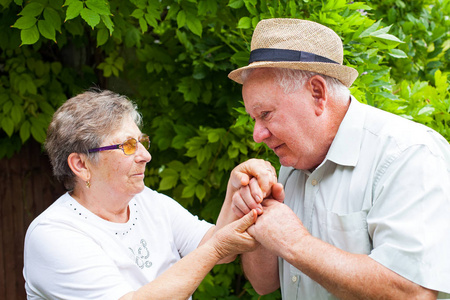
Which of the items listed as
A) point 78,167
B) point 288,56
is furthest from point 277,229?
point 78,167

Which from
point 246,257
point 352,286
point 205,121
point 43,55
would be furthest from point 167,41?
point 352,286

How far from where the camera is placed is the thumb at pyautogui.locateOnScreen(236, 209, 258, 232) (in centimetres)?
188

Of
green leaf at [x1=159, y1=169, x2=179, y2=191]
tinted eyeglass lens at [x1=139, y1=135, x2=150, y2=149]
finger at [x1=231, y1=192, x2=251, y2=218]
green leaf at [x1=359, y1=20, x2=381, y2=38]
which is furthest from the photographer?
green leaf at [x1=159, y1=169, x2=179, y2=191]

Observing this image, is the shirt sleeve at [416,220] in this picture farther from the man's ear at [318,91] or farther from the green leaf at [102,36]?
the green leaf at [102,36]

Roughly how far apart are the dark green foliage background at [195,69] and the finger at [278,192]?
700mm

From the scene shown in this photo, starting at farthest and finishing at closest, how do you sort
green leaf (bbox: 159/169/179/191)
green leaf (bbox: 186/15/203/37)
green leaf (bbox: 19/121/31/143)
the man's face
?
green leaf (bbox: 19/121/31/143) < green leaf (bbox: 159/169/179/191) < green leaf (bbox: 186/15/203/37) < the man's face

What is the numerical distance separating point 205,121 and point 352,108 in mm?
1792

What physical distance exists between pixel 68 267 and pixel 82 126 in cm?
63

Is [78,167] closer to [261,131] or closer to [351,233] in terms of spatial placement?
[261,131]

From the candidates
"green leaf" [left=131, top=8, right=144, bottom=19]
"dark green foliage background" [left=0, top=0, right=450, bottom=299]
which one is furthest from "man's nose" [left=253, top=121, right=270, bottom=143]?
"green leaf" [left=131, top=8, right=144, bottom=19]

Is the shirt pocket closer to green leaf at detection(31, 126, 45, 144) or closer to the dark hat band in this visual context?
the dark hat band

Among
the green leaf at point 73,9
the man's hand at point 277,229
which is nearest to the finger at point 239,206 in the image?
the man's hand at point 277,229

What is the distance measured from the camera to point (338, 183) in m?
1.79

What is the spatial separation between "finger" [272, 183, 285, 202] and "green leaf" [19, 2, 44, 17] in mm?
1567
